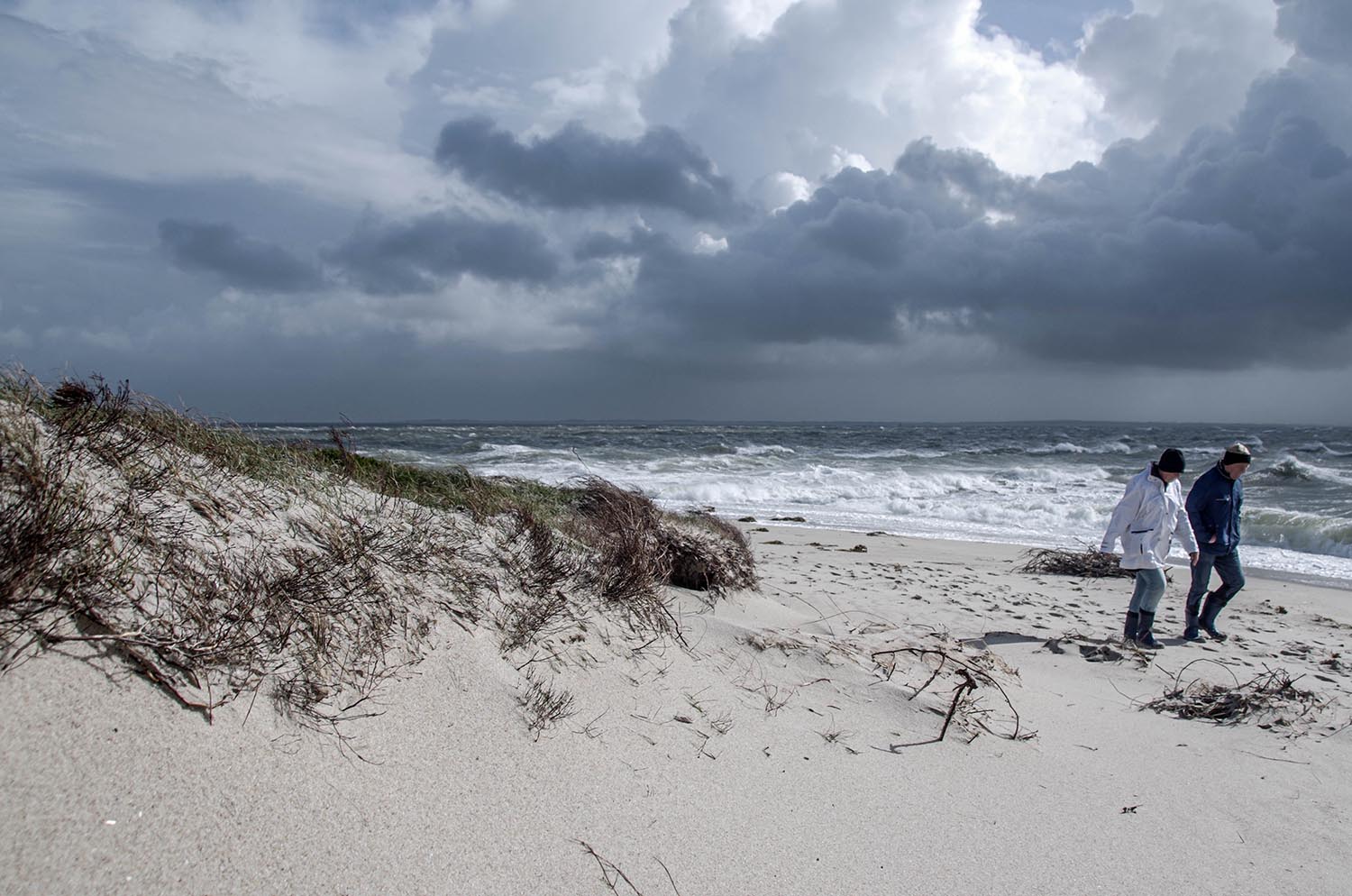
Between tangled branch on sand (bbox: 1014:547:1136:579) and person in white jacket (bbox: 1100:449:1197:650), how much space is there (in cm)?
313

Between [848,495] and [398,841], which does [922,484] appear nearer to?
[848,495]

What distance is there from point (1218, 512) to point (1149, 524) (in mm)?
969

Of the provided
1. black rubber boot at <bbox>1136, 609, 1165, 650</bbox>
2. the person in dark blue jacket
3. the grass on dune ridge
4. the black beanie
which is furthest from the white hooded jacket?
the grass on dune ridge

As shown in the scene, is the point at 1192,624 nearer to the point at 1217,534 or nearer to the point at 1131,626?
the point at 1131,626

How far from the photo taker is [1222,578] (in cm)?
668

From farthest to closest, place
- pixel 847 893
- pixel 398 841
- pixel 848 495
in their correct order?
1. pixel 848 495
2. pixel 847 893
3. pixel 398 841

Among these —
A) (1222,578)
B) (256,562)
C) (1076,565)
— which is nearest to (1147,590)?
(1222,578)

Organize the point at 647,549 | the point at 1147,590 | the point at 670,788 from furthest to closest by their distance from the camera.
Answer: the point at 1147,590 < the point at 647,549 < the point at 670,788

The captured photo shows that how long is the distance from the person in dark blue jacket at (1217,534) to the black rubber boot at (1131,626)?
631 millimetres

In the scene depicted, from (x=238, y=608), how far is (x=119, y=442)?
3.93 feet

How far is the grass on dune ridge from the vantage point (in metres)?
2.40

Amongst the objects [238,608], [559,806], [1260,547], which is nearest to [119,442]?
[238,608]

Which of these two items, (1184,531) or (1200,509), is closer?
(1184,531)

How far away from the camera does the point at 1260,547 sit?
1224 cm
